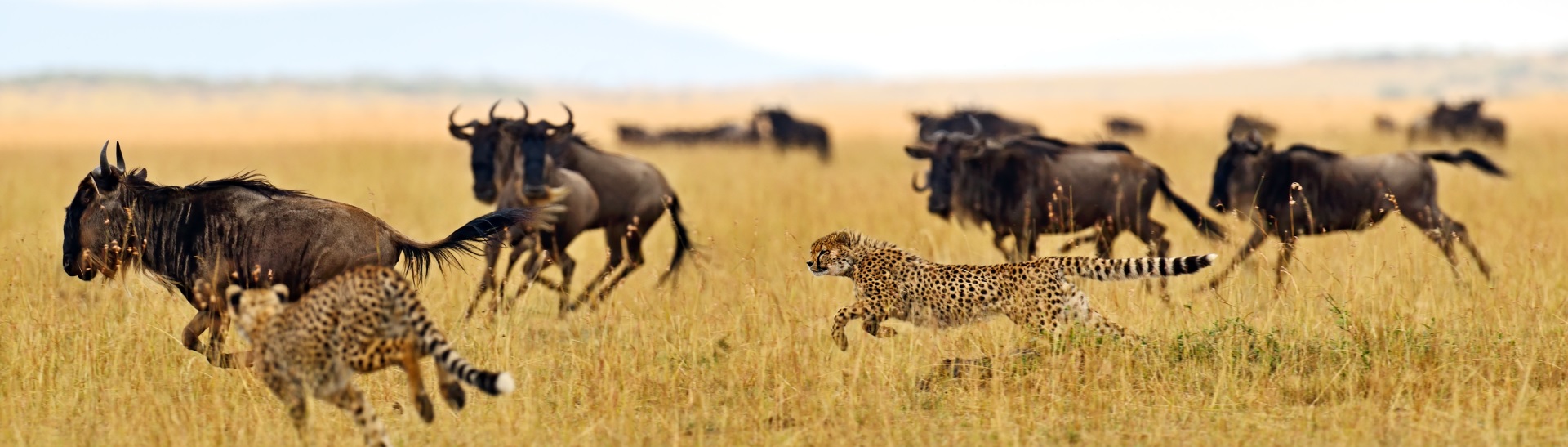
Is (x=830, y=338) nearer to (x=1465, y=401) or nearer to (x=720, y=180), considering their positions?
(x=1465, y=401)

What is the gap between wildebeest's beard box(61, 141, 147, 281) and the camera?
6.35m

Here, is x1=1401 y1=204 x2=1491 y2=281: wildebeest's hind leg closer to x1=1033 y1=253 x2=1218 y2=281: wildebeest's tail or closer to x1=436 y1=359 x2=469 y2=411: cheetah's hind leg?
x1=1033 y1=253 x2=1218 y2=281: wildebeest's tail

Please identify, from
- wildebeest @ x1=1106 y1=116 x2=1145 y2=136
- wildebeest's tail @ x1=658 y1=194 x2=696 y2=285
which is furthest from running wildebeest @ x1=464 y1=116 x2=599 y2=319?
wildebeest @ x1=1106 y1=116 x2=1145 y2=136

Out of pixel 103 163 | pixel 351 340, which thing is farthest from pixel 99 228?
pixel 351 340

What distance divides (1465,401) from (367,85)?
538 feet

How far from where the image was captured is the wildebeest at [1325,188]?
9844 millimetres

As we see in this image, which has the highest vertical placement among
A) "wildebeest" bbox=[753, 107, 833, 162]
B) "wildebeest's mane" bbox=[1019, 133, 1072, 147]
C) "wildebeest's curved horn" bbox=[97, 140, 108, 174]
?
"wildebeest's curved horn" bbox=[97, 140, 108, 174]

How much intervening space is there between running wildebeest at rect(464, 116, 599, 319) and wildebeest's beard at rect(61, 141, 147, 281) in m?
2.66

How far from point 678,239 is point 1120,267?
4402 mm

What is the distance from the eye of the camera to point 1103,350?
601 cm

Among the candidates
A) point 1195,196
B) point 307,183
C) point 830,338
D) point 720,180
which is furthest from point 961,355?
point 307,183

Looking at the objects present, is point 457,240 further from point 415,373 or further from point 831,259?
point 415,373

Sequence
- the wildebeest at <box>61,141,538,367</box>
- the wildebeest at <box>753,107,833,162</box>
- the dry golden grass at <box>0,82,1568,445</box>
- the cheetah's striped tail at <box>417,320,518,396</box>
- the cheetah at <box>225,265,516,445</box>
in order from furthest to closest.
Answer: the wildebeest at <box>753,107,833,162</box> → the wildebeest at <box>61,141,538,367</box> → the dry golden grass at <box>0,82,1568,445</box> → the cheetah at <box>225,265,516,445</box> → the cheetah's striped tail at <box>417,320,518,396</box>

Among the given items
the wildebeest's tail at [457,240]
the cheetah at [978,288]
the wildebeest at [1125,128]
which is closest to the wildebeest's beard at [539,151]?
the wildebeest's tail at [457,240]
